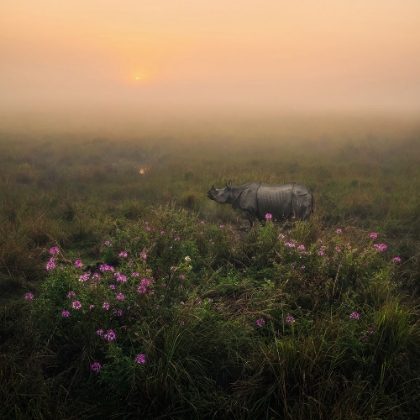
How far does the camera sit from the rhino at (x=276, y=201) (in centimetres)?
620

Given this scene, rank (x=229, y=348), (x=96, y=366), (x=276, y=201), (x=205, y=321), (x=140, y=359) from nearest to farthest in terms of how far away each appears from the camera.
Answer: (x=140, y=359) < (x=96, y=366) < (x=229, y=348) < (x=205, y=321) < (x=276, y=201)

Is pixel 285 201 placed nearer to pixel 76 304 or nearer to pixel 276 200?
pixel 276 200

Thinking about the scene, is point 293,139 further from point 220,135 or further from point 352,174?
point 352,174

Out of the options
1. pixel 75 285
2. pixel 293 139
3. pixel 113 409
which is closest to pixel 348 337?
pixel 113 409


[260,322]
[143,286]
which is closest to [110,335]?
[143,286]

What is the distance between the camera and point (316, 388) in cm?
263

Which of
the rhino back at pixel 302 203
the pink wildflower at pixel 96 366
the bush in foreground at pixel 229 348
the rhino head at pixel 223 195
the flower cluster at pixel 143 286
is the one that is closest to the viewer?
the bush in foreground at pixel 229 348

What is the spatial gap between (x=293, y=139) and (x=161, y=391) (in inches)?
832

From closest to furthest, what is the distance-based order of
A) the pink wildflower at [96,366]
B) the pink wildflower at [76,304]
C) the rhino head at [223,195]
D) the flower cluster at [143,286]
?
the pink wildflower at [96,366] < the pink wildflower at [76,304] < the flower cluster at [143,286] < the rhino head at [223,195]

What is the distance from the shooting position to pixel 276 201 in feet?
20.7

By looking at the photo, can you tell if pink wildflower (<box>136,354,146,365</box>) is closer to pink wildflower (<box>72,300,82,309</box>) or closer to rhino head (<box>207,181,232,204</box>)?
pink wildflower (<box>72,300,82,309</box>)

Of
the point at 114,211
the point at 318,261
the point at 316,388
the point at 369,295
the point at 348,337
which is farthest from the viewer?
the point at 114,211

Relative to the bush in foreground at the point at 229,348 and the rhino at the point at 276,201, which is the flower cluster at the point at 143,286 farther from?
the rhino at the point at 276,201

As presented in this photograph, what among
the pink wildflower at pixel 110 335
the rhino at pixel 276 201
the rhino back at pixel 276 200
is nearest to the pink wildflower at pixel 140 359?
the pink wildflower at pixel 110 335
